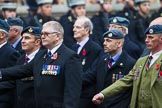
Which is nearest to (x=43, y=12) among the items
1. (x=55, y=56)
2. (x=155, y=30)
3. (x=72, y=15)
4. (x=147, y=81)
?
(x=72, y=15)

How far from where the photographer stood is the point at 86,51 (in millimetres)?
12609

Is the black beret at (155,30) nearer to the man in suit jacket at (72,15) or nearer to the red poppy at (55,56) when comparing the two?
the red poppy at (55,56)

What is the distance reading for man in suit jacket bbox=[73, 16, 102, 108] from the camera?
1219cm

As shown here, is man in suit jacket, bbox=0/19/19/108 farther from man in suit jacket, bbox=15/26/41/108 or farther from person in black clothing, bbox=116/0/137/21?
person in black clothing, bbox=116/0/137/21

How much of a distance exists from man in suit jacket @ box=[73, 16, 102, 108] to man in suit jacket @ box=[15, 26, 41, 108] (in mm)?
1177

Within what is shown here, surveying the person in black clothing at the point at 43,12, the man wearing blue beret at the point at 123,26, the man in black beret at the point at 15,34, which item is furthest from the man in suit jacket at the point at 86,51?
the person in black clothing at the point at 43,12

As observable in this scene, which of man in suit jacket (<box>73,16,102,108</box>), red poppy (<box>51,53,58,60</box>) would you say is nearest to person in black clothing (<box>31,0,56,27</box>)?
man in suit jacket (<box>73,16,102,108</box>)

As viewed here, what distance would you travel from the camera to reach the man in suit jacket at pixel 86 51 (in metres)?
12.2

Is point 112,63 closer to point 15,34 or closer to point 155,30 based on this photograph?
point 155,30

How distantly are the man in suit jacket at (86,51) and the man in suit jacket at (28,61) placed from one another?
118cm

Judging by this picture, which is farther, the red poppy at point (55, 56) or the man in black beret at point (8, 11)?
the man in black beret at point (8, 11)

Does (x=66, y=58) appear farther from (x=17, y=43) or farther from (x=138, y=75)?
(x=17, y=43)

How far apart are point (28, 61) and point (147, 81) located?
2.42 m

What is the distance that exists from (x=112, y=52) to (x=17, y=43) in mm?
2348
